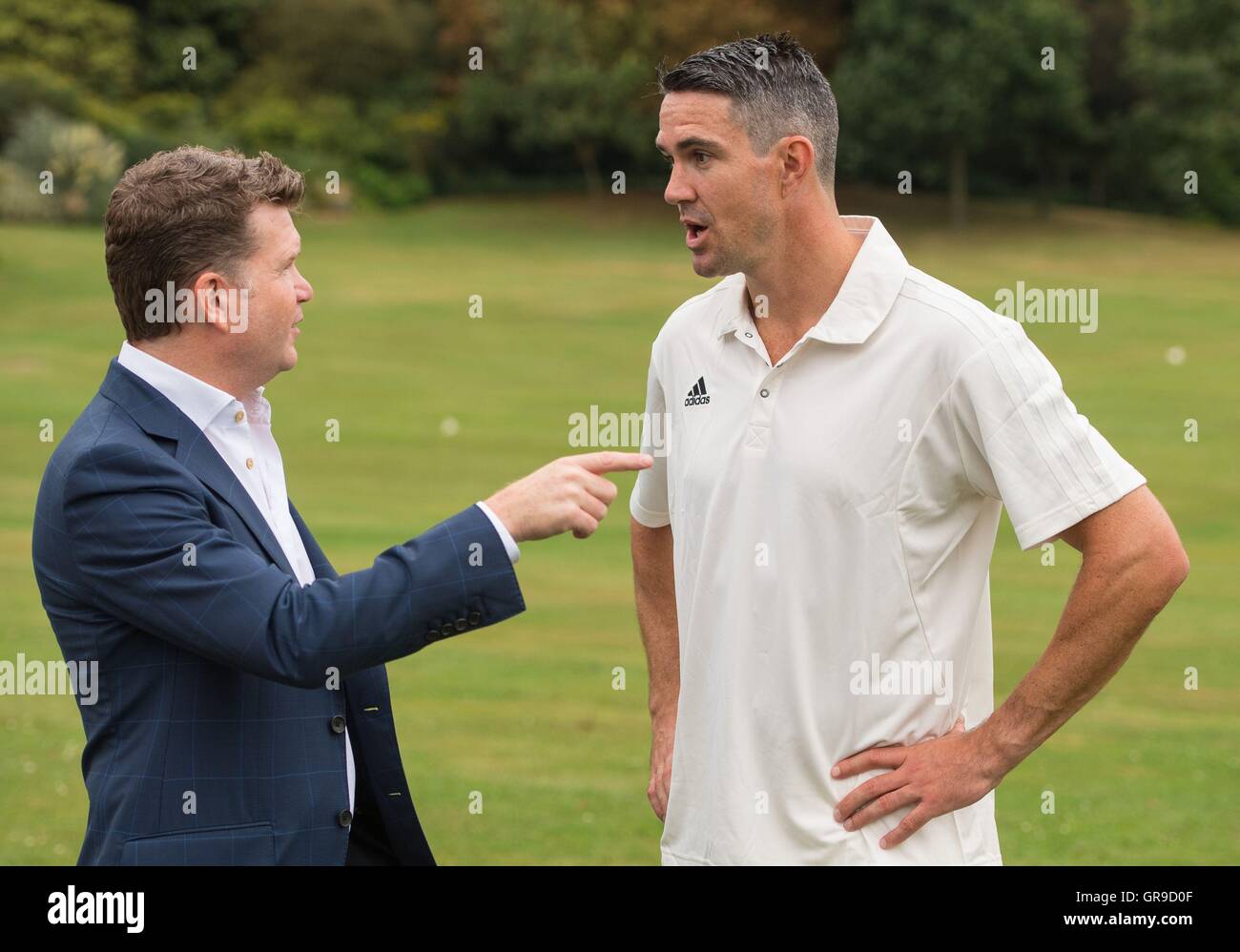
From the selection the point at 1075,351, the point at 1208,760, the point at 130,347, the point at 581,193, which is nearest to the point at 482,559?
the point at 130,347

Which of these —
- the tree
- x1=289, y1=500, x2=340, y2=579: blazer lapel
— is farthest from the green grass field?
x1=289, y1=500, x2=340, y2=579: blazer lapel

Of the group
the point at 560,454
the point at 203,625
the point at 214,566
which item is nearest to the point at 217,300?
the point at 214,566

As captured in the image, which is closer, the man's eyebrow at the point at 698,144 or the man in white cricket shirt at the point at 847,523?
the man in white cricket shirt at the point at 847,523

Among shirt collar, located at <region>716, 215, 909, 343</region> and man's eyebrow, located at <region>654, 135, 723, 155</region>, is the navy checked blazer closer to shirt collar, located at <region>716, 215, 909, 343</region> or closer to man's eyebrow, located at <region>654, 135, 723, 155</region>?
shirt collar, located at <region>716, 215, 909, 343</region>

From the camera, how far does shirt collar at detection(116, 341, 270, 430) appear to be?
11.5 feet

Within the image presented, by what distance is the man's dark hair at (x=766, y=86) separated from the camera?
3.81 meters

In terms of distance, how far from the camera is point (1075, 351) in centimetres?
3177

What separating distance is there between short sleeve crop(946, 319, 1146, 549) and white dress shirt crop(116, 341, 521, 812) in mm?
1061

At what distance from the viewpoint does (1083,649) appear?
3.49m

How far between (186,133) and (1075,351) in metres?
26.1

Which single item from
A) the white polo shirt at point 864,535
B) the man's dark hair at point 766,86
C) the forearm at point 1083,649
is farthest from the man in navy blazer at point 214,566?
the forearm at point 1083,649

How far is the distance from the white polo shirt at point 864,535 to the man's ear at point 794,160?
0.82 feet

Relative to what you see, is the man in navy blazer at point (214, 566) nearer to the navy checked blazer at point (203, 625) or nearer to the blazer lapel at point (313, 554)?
the navy checked blazer at point (203, 625)

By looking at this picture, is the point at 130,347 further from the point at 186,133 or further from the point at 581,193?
the point at 581,193
